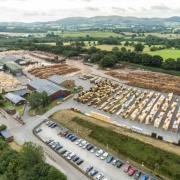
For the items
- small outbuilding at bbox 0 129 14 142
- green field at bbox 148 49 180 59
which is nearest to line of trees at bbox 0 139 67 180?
small outbuilding at bbox 0 129 14 142

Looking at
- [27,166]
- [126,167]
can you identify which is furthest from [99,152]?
[27,166]

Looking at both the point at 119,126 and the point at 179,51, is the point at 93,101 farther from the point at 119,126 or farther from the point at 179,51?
the point at 179,51

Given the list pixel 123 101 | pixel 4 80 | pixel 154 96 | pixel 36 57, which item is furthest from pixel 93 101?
pixel 36 57

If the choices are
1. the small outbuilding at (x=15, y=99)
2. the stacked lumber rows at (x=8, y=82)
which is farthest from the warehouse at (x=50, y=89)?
the stacked lumber rows at (x=8, y=82)

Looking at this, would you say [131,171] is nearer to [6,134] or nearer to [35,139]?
[35,139]

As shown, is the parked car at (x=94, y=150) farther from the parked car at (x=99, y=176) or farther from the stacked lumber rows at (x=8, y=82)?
the stacked lumber rows at (x=8, y=82)

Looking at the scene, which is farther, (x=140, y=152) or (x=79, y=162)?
(x=140, y=152)
